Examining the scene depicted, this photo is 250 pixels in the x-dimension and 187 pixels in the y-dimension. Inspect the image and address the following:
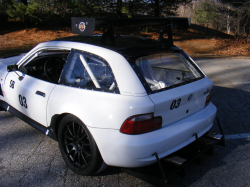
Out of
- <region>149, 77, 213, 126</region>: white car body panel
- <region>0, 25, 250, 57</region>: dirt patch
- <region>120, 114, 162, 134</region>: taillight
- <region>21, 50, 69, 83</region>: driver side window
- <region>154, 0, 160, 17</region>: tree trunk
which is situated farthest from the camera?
<region>154, 0, 160, 17</region>: tree trunk

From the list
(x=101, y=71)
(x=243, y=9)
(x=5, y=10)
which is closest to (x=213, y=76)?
(x=101, y=71)

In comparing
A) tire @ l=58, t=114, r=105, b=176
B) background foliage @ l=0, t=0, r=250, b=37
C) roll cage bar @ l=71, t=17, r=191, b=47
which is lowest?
tire @ l=58, t=114, r=105, b=176

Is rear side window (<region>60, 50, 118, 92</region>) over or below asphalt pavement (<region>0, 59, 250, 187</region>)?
over

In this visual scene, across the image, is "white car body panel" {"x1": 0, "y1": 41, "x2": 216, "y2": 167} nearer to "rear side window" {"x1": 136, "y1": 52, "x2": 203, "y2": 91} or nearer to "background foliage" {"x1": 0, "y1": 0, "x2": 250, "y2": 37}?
"rear side window" {"x1": 136, "y1": 52, "x2": 203, "y2": 91}

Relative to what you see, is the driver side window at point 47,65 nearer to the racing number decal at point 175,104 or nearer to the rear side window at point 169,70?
the rear side window at point 169,70

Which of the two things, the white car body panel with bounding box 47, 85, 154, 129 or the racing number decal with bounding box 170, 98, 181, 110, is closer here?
the white car body panel with bounding box 47, 85, 154, 129

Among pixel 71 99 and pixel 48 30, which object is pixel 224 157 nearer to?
pixel 71 99

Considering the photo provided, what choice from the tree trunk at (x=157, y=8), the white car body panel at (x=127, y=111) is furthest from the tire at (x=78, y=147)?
the tree trunk at (x=157, y=8)

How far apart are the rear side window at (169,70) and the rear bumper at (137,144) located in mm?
665

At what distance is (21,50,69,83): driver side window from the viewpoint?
3441mm

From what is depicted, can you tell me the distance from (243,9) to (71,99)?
15.0m

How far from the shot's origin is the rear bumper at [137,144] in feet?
7.34

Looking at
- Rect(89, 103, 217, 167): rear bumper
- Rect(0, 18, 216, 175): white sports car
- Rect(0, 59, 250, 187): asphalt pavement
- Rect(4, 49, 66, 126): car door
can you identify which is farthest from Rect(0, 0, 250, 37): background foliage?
Rect(89, 103, 217, 167): rear bumper

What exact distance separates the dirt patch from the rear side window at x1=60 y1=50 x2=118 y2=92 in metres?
9.76
